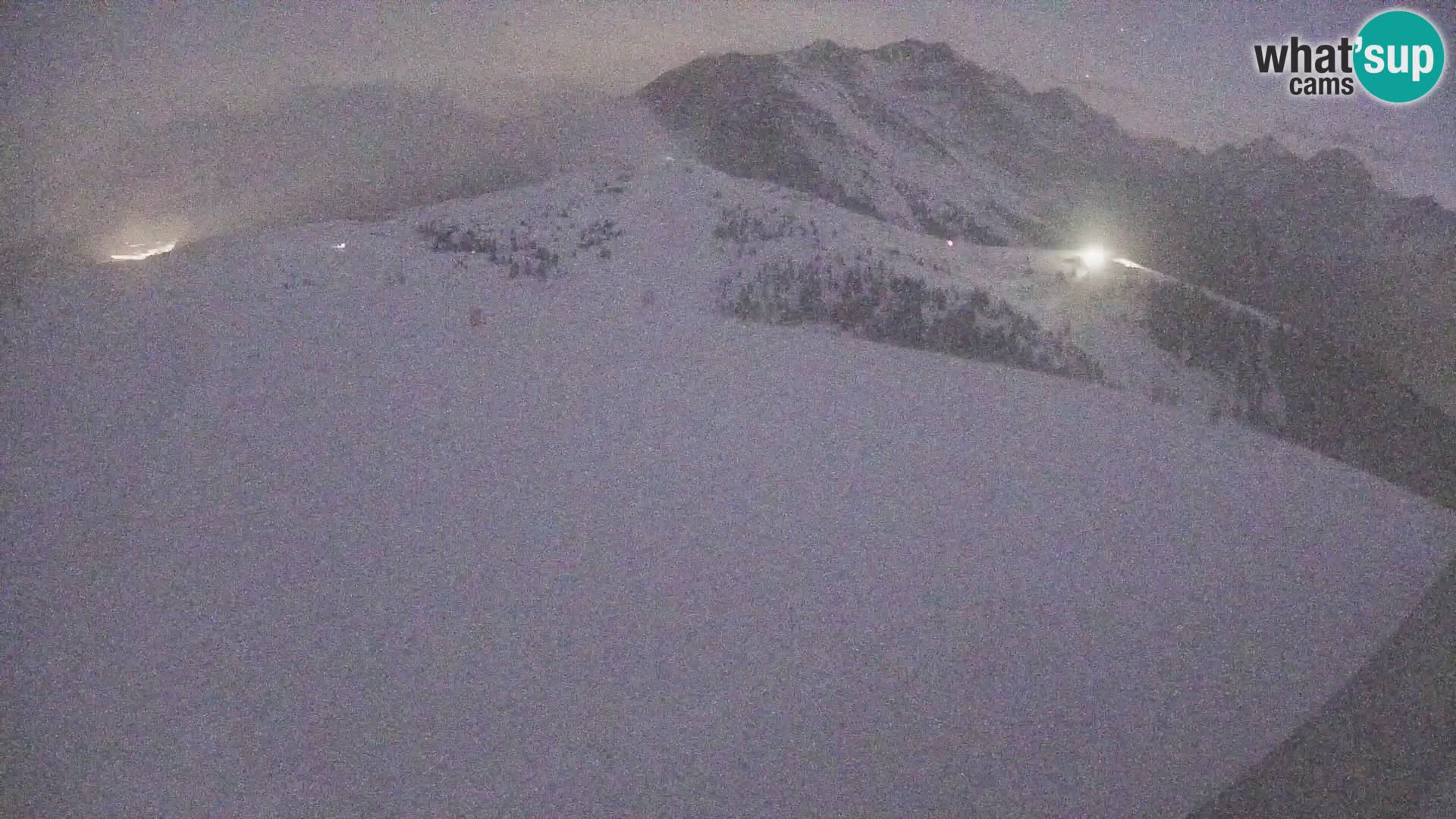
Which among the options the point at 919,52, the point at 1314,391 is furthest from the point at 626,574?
the point at 919,52

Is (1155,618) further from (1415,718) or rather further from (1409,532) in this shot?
(1409,532)

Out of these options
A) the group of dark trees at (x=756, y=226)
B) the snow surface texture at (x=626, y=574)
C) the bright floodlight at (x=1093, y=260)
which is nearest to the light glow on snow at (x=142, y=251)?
the snow surface texture at (x=626, y=574)

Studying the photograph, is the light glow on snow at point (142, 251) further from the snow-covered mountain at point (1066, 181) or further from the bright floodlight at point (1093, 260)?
the snow-covered mountain at point (1066, 181)

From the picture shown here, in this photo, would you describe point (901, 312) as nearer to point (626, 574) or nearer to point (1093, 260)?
point (626, 574)

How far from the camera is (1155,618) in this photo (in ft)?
9.02

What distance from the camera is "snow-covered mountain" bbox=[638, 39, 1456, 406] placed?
19.2 metres

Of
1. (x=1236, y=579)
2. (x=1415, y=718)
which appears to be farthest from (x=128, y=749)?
(x=1236, y=579)

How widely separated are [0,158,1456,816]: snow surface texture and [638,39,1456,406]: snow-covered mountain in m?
10.9

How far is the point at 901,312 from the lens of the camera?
259 inches

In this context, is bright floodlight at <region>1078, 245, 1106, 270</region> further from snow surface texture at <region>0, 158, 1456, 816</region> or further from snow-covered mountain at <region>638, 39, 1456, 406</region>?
snow surface texture at <region>0, 158, 1456, 816</region>

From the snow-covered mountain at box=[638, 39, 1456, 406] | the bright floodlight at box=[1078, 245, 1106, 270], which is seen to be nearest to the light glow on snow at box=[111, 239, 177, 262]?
the bright floodlight at box=[1078, 245, 1106, 270]

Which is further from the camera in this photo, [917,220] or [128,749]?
[917,220]

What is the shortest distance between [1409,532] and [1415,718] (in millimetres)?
2401

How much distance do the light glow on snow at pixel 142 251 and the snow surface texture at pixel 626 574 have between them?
51.1 inches
